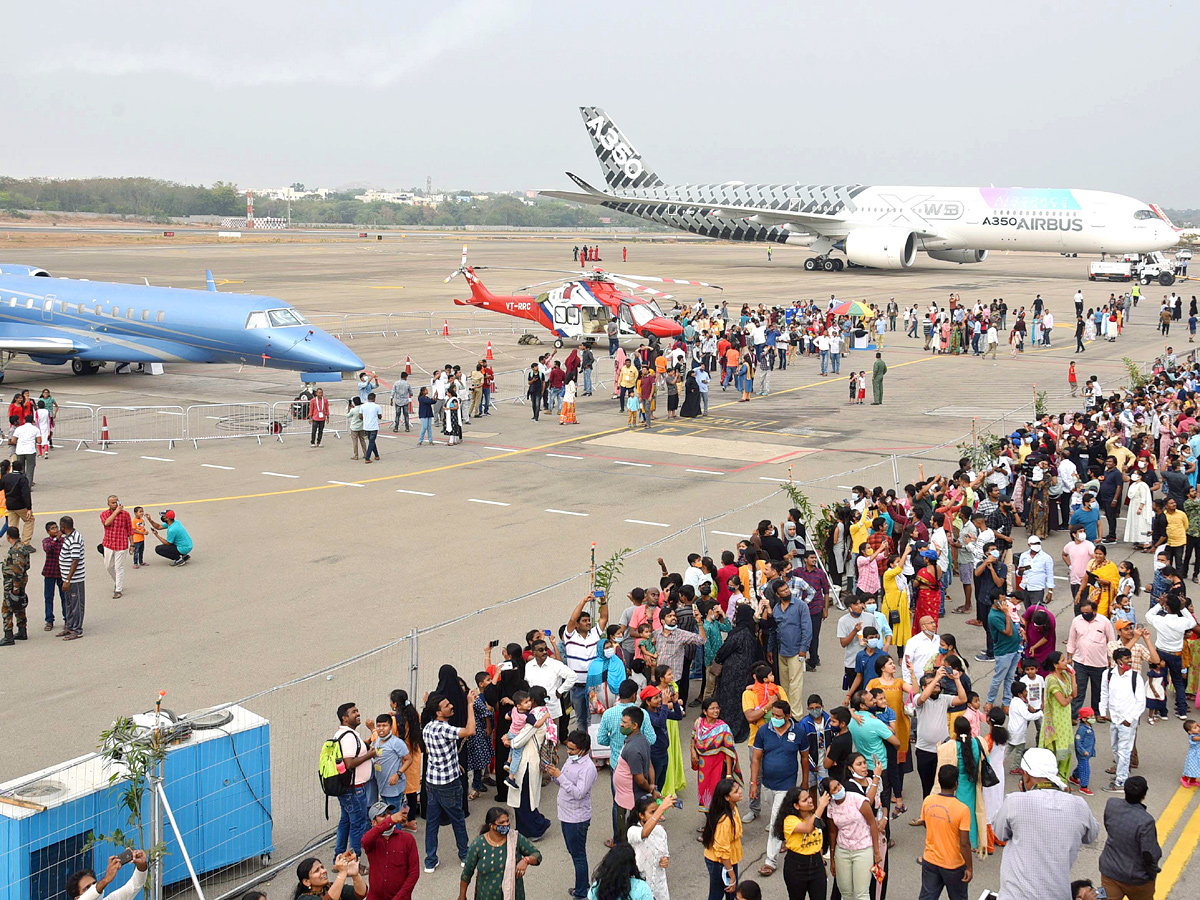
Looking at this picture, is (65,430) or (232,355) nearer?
(65,430)

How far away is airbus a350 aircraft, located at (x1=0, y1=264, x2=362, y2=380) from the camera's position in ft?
95.9

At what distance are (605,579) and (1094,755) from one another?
5.39 meters

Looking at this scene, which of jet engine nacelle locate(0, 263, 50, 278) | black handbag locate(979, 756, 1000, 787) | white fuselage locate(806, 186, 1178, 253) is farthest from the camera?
white fuselage locate(806, 186, 1178, 253)

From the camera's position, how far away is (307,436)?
2625 centimetres

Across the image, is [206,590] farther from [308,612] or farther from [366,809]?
[366,809]

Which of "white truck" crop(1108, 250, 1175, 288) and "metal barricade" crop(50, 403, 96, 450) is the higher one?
"white truck" crop(1108, 250, 1175, 288)

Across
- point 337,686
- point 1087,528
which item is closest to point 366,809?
point 337,686

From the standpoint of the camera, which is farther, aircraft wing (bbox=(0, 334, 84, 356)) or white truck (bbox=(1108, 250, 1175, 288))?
white truck (bbox=(1108, 250, 1175, 288))

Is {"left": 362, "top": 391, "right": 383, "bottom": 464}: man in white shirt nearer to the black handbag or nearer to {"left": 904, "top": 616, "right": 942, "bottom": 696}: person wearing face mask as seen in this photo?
{"left": 904, "top": 616, "right": 942, "bottom": 696}: person wearing face mask

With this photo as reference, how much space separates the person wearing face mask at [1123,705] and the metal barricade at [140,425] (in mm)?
20686

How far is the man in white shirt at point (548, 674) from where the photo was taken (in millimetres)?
10414

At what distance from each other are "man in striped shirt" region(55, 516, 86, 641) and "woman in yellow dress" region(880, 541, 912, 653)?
9.76 m

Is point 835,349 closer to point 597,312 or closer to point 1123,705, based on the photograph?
point 597,312

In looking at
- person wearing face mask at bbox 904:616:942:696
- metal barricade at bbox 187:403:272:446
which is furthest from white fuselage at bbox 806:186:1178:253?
person wearing face mask at bbox 904:616:942:696
